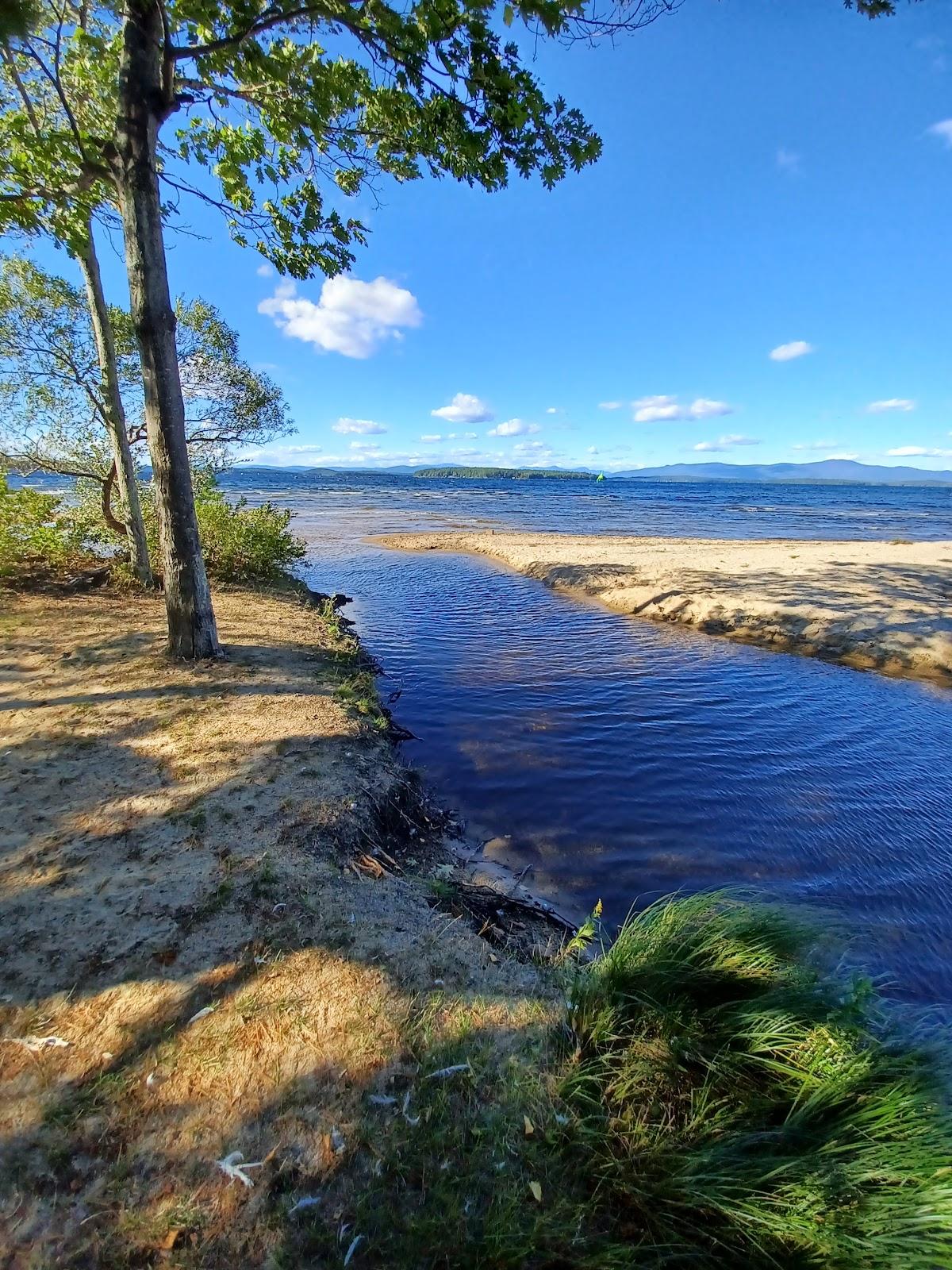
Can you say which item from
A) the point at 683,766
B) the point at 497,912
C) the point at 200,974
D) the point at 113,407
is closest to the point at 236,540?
the point at 113,407

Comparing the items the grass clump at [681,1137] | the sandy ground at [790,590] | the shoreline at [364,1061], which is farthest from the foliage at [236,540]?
the grass clump at [681,1137]

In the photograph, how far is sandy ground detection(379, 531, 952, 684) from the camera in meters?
10.6

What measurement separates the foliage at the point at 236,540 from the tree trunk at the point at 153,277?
6010mm

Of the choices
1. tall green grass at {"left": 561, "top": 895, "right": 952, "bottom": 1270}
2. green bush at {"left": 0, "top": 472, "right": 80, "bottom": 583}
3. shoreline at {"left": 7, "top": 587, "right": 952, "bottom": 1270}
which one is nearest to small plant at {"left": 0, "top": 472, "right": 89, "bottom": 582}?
green bush at {"left": 0, "top": 472, "right": 80, "bottom": 583}

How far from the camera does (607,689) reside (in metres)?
8.87

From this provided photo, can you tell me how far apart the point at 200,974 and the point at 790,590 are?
609 inches

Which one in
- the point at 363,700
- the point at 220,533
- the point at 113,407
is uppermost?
the point at 113,407

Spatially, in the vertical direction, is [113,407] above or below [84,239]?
below

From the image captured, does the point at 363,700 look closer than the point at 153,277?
No

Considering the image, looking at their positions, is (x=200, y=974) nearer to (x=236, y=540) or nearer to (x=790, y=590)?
(x=236, y=540)

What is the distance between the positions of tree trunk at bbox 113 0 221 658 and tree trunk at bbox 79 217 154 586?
12.1 ft

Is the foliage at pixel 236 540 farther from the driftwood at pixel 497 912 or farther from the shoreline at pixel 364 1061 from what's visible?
the driftwood at pixel 497 912

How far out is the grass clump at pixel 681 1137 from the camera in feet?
5.64

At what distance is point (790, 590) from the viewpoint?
14.4 meters
